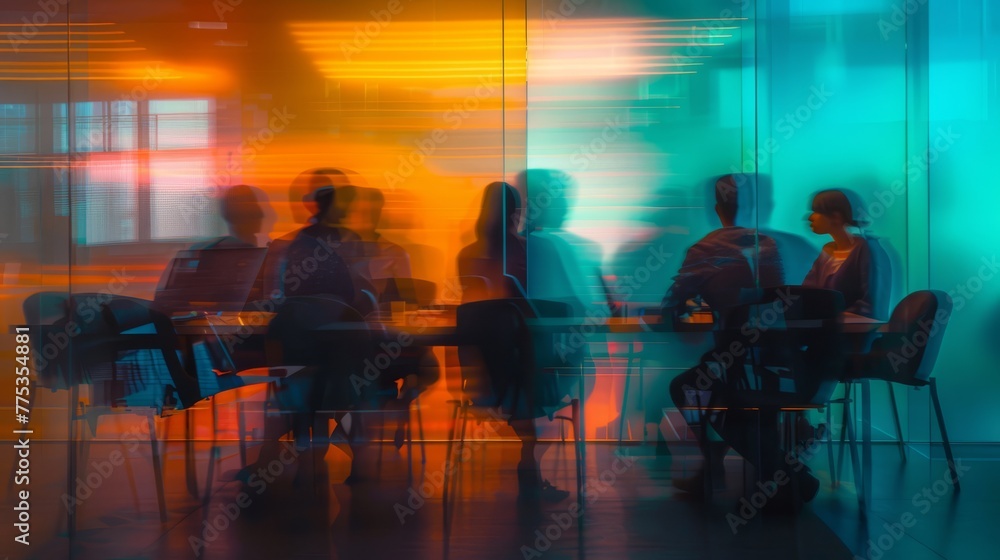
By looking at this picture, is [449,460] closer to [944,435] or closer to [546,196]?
[546,196]

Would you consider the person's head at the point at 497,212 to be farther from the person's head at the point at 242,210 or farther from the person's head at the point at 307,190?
the person's head at the point at 242,210

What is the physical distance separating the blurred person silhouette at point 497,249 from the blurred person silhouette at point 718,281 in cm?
63

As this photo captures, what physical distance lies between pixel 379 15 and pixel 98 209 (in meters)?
1.38

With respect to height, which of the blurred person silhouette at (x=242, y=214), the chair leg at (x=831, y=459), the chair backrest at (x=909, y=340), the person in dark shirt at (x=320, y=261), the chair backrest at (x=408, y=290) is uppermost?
the blurred person silhouette at (x=242, y=214)

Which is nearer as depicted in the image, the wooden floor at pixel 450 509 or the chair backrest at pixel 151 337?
the wooden floor at pixel 450 509

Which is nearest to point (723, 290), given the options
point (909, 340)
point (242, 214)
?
point (909, 340)

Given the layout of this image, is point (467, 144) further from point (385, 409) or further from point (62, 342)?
point (62, 342)

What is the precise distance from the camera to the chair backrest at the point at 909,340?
3.26 metres

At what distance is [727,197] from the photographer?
3.23m

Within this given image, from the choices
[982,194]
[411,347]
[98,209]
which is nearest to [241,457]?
[411,347]

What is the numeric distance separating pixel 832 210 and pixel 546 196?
3.83 ft

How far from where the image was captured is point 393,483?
323 cm

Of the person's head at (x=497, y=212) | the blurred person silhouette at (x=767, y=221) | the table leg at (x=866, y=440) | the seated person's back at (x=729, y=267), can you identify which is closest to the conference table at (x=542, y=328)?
the table leg at (x=866, y=440)

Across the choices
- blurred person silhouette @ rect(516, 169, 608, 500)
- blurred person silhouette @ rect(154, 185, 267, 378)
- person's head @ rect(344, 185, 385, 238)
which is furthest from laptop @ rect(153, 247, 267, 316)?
blurred person silhouette @ rect(516, 169, 608, 500)
